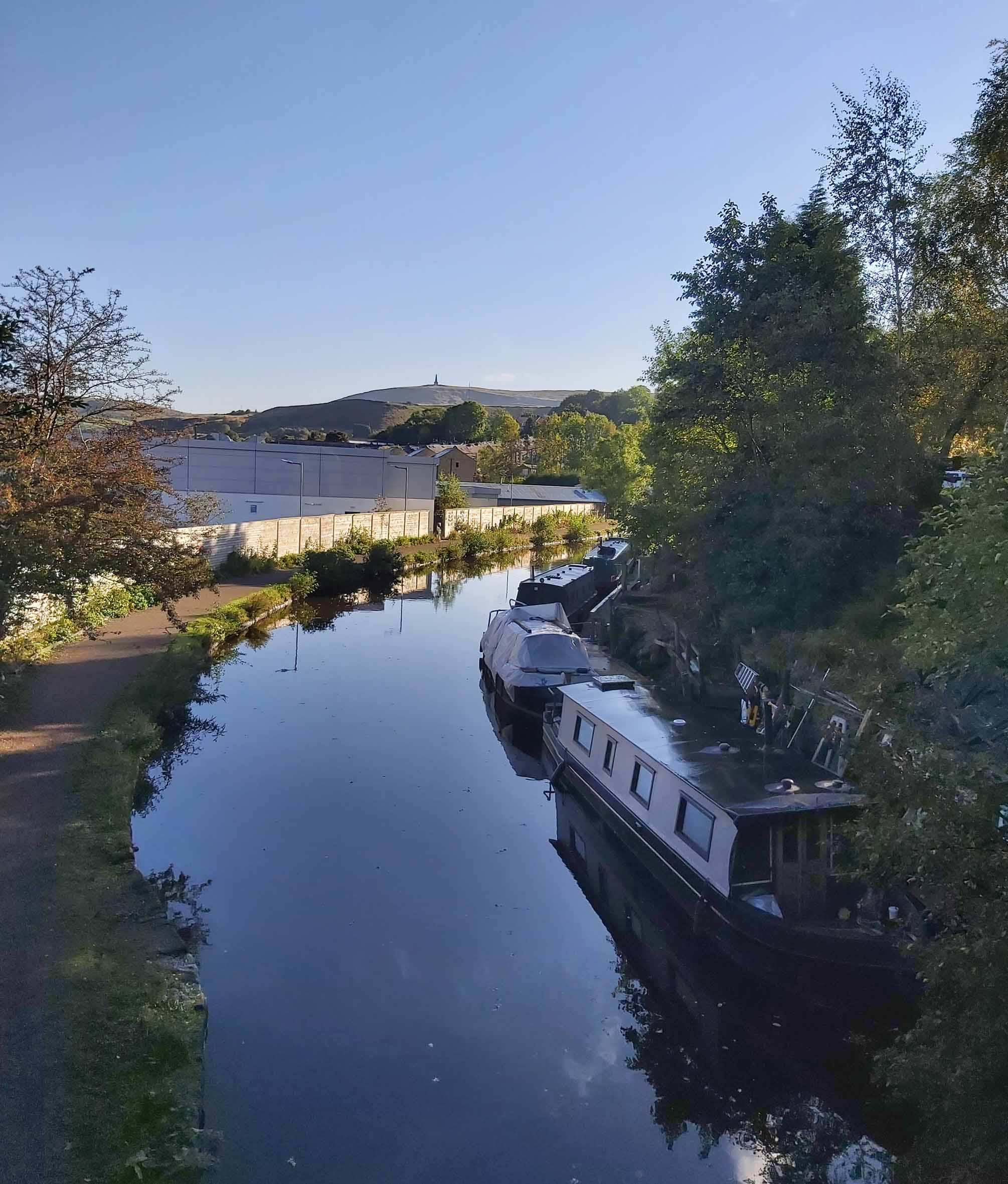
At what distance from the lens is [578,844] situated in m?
15.8

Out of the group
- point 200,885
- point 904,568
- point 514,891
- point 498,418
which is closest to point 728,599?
point 904,568

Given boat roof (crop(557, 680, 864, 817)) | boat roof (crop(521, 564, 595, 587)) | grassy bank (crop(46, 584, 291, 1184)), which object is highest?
boat roof (crop(521, 564, 595, 587))

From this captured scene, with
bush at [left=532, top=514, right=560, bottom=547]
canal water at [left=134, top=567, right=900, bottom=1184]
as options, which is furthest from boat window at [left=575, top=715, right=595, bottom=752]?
bush at [left=532, top=514, right=560, bottom=547]

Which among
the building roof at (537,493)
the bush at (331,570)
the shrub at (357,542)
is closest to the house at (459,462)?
the building roof at (537,493)

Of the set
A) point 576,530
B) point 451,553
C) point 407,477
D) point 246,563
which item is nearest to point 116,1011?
point 246,563

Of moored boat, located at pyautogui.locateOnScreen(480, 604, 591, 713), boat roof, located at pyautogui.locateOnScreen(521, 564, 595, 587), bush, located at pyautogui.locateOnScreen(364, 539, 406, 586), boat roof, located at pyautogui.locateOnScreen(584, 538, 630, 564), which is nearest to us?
moored boat, located at pyautogui.locateOnScreen(480, 604, 591, 713)

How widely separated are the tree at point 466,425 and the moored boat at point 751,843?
12708 cm

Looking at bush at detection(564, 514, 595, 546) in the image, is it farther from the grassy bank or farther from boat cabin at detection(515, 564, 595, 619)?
the grassy bank

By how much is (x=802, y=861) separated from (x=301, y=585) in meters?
30.0

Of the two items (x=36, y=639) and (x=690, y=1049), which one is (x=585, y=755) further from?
(x=36, y=639)

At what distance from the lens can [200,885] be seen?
13.1 meters

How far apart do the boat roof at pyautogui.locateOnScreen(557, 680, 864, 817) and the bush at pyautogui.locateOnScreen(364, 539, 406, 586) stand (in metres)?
27.8

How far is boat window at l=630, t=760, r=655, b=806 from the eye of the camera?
14.3m

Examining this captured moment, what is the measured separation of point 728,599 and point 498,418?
125m
